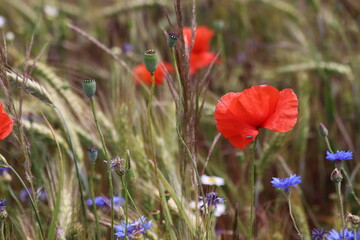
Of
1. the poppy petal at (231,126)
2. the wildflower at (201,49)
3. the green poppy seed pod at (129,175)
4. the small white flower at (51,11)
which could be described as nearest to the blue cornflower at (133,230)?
the green poppy seed pod at (129,175)

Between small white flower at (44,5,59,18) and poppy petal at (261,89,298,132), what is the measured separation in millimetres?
1799

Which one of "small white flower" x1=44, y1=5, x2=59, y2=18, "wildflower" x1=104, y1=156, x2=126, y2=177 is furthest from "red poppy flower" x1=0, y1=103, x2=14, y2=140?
"small white flower" x1=44, y1=5, x2=59, y2=18

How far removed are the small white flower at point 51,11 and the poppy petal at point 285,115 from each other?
1799 millimetres

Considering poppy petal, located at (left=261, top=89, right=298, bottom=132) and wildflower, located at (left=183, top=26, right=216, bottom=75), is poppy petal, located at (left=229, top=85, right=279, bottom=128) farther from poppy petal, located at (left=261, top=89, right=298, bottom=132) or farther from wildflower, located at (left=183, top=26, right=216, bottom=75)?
wildflower, located at (left=183, top=26, right=216, bottom=75)

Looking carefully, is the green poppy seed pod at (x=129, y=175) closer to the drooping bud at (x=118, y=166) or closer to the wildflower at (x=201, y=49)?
the drooping bud at (x=118, y=166)

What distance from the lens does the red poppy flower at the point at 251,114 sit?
0.93 m

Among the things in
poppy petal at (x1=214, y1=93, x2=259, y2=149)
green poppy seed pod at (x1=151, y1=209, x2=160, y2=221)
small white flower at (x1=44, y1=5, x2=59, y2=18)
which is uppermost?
small white flower at (x1=44, y1=5, x2=59, y2=18)

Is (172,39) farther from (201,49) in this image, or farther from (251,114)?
(201,49)

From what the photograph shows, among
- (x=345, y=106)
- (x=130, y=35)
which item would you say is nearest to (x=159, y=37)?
(x=130, y=35)

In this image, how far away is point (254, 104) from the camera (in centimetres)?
93

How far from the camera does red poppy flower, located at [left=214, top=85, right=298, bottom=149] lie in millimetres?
929

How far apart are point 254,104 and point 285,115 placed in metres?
0.06

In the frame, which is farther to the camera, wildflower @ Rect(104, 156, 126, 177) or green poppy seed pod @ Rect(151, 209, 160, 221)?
green poppy seed pod @ Rect(151, 209, 160, 221)

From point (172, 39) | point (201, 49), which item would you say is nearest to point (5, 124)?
point (172, 39)
